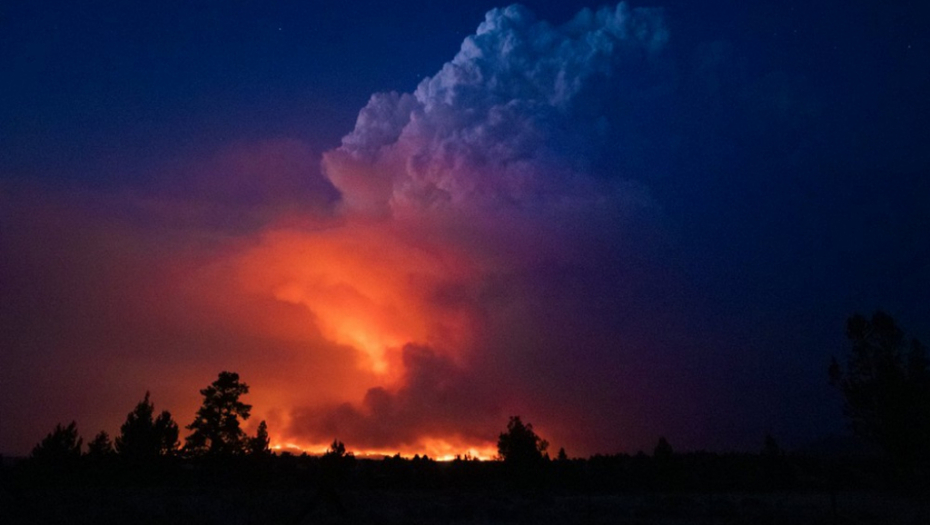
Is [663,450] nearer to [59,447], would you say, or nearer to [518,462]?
[518,462]

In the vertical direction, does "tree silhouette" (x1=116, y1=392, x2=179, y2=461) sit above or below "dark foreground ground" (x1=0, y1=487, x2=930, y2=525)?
above

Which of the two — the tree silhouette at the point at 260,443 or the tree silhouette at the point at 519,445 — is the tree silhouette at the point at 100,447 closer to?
the tree silhouette at the point at 260,443

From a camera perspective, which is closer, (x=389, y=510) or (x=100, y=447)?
(x=389, y=510)

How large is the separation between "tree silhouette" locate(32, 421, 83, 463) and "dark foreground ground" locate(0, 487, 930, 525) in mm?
15672

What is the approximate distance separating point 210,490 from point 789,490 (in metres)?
51.7

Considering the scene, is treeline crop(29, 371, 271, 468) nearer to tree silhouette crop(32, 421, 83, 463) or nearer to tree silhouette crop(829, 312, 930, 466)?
tree silhouette crop(32, 421, 83, 463)

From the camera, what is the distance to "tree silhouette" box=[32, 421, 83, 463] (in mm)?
50438

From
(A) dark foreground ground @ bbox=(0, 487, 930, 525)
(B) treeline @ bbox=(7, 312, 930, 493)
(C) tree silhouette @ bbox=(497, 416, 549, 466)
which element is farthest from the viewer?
(C) tree silhouette @ bbox=(497, 416, 549, 466)

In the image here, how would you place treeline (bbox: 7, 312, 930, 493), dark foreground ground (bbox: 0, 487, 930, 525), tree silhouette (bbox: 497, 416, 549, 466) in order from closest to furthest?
dark foreground ground (bbox: 0, 487, 930, 525), treeline (bbox: 7, 312, 930, 493), tree silhouette (bbox: 497, 416, 549, 466)

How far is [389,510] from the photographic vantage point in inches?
1238

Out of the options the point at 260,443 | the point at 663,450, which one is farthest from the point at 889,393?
the point at 260,443

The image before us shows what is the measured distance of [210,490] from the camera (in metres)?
40.4

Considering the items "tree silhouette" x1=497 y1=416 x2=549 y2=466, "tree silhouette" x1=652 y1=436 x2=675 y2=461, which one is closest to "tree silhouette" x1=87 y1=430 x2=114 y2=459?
"tree silhouette" x1=497 y1=416 x2=549 y2=466

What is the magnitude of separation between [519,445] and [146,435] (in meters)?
38.0
